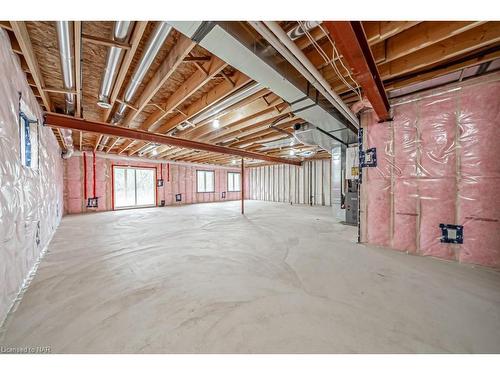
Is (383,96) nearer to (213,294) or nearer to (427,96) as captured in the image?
(427,96)

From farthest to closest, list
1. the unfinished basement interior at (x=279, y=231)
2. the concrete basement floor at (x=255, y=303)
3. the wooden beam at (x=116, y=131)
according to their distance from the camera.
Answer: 1. the wooden beam at (x=116, y=131)
2. the unfinished basement interior at (x=279, y=231)
3. the concrete basement floor at (x=255, y=303)

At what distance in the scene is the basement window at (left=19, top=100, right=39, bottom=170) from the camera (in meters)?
1.75

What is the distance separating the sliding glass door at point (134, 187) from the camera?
7543mm

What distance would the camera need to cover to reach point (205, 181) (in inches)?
392

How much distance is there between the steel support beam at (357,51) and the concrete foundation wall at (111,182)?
7.76 metres

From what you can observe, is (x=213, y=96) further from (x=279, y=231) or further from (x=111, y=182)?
(x=111, y=182)

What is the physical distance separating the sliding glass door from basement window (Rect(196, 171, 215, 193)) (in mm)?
2172

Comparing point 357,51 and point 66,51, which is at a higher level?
point 66,51

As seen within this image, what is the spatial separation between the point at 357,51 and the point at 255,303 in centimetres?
192

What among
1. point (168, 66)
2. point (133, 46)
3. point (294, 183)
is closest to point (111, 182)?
point (168, 66)

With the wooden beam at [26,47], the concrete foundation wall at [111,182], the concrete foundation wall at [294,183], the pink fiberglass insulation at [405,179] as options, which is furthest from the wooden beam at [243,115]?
the concrete foundation wall at [294,183]

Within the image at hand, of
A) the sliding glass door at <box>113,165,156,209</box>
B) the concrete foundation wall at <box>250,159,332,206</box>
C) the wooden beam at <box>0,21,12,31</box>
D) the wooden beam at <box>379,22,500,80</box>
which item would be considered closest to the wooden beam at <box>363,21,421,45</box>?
the wooden beam at <box>379,22,500,80</box>

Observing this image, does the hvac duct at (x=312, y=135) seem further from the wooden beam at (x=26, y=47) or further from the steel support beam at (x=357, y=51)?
the wooden beam at (x=26, y=47)

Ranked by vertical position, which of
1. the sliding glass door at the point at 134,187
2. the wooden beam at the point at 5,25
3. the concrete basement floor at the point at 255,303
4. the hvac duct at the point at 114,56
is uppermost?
the wooden beam at the point at 5,25
